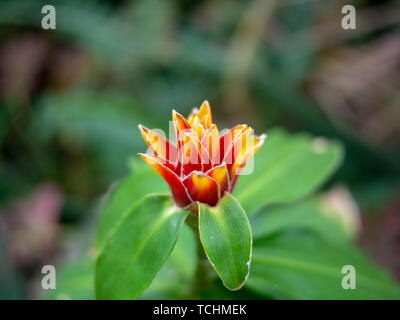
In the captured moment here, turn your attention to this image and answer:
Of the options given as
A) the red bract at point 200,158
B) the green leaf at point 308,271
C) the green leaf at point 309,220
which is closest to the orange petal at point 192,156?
the red bract at point 200,158

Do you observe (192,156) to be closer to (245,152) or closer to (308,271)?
(245,152)

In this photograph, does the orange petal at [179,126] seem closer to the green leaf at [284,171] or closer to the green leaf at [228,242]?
the green leaf at [228,242]

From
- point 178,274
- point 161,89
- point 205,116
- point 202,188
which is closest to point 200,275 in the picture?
point 178,274

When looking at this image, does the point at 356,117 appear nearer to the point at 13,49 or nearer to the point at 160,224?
the point at 160,224

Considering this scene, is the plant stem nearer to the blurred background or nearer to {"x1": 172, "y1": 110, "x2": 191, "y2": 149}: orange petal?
{"x1": 172, "y1": 110, "x2": 191, "y2": 149}: orange petal

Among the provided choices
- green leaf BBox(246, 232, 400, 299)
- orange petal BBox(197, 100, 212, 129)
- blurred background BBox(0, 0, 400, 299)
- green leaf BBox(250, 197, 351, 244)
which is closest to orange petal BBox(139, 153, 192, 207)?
orange petal BBox(197, 100, 212, 129)
